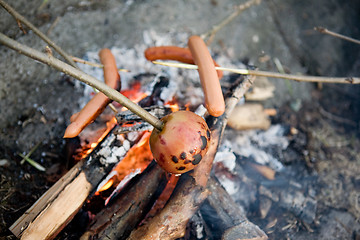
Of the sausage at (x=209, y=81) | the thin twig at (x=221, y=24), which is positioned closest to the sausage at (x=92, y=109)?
the sausage at (x=209, y=81)

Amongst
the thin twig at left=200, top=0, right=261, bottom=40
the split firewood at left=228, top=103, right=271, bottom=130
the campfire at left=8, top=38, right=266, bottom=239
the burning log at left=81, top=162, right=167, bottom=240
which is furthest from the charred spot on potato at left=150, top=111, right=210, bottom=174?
the thin twig at left=200, top=0, right=261, bottom=40

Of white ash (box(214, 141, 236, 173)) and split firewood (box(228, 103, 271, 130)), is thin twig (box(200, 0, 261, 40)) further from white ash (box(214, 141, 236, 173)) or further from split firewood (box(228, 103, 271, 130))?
white ash (box(214, 141, 236, 173))

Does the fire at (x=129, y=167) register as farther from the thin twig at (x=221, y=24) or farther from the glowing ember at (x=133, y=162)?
the thin twig at (x=221, y=24)

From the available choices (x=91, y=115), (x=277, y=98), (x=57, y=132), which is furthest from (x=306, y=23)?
(x=57, y=132)

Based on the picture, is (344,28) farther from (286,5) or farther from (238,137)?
(238,137)

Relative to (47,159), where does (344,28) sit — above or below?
below

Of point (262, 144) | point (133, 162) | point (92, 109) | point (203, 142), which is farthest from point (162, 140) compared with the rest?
point (262, 144)
